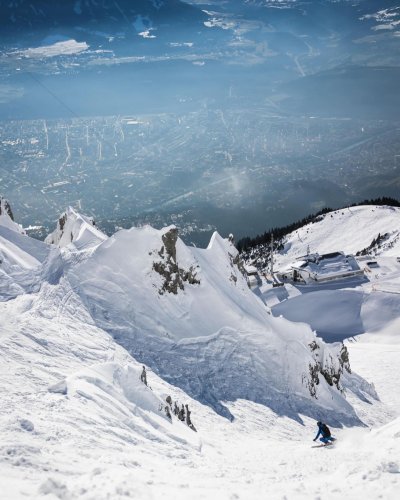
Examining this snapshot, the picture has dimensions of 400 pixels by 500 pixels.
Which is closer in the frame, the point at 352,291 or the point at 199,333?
the point at 199,333

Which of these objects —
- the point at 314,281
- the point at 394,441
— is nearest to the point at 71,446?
the point at 394,441

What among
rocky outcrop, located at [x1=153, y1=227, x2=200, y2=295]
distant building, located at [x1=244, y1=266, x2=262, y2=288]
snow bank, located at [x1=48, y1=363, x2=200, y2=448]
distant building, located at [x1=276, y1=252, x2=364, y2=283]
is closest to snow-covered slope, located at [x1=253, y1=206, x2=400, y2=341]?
distant building, located at [x1=276, y1=252, x2=364, y2=283]

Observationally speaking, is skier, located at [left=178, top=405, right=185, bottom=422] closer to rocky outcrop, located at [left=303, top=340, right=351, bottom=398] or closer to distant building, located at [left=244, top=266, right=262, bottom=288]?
rocky outcrop, located at [left=303, top=340, right=351, bottom=398]

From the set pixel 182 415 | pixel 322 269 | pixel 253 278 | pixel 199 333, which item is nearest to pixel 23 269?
pixel 199 333

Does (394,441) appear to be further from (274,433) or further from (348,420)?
(348,420)

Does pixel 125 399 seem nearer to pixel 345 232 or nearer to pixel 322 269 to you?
pixel 322 269

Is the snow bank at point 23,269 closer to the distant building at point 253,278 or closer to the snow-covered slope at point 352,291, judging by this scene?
the snow-covered slope at point 352,291
